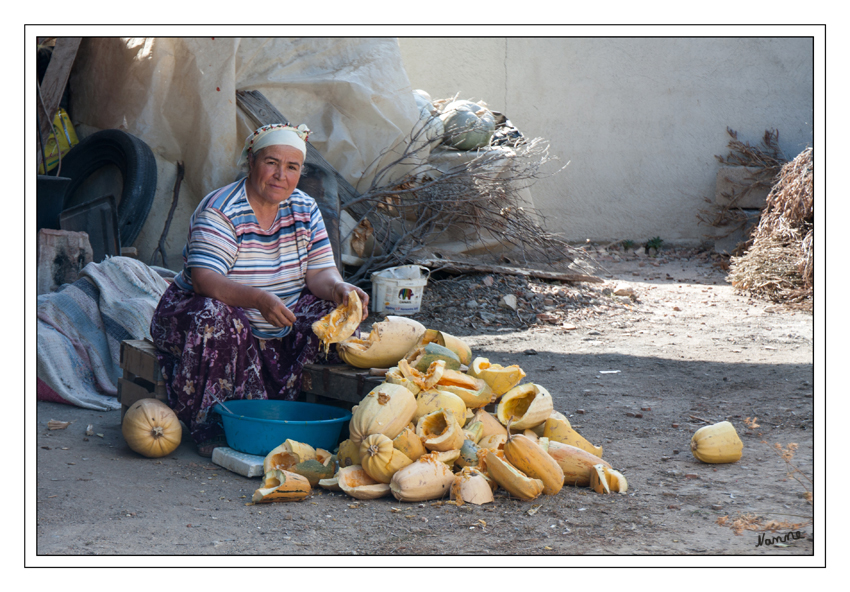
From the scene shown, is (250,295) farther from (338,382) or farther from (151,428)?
(151,428)

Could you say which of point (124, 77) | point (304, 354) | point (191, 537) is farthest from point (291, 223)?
point (124, 77)

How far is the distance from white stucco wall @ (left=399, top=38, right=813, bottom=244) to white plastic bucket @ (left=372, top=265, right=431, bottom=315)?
4.55 meters

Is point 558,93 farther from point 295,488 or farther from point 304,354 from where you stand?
point 295,488

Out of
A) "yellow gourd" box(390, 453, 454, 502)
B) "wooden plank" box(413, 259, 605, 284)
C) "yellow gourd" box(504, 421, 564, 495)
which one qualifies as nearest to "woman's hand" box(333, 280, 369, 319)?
"yellow gourd" box(390, 453, 454, 502)

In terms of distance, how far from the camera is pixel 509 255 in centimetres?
693

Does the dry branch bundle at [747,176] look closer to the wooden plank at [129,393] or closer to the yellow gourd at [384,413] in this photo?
the yellow gourd at [384,413]

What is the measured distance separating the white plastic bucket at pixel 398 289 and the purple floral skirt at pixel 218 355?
2.53m

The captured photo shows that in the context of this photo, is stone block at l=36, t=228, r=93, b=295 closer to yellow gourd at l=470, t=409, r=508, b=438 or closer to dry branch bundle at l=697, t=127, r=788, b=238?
yellow gourd at l=470, t=409, r=508, b=438

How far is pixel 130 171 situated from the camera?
17.6ft

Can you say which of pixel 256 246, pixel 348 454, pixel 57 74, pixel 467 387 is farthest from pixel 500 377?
pixel 57 74

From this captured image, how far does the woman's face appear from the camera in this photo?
2.90 metres

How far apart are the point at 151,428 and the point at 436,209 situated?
394cm

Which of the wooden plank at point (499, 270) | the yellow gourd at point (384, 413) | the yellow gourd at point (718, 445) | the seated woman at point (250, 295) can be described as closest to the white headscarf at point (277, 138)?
the seated woman at point (250, 295)

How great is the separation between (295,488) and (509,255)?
15.6 feet
